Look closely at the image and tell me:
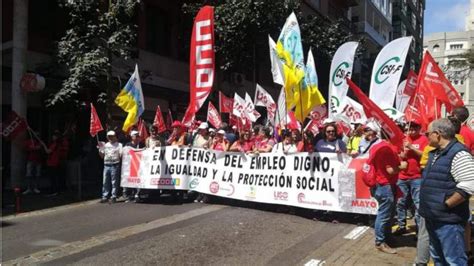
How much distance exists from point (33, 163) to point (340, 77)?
831 cm

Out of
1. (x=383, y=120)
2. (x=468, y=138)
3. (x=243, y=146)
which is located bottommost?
(x=243, y=146)

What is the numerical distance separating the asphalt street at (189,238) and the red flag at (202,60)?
246cm

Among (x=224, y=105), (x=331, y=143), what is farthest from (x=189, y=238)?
(x=224, y=105)

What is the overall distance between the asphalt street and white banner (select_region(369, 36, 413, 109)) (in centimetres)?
243

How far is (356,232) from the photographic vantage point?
8.51 metres

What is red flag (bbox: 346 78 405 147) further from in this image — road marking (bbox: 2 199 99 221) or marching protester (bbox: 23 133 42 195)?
marching protester (bbox: 23 133 42 195)

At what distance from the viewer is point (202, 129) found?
12.1 meters

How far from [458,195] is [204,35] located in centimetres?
807

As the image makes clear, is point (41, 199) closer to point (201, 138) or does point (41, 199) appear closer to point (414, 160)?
point (201, 138)

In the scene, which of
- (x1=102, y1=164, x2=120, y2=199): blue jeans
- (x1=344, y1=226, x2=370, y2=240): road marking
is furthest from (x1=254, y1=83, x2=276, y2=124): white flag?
(x1=344, y1=226, x2=370, y2=240): road marking

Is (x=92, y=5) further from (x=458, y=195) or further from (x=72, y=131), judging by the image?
(x=458, y=195)

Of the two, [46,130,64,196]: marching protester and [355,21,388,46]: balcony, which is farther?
[355,21,388,46]: balcony

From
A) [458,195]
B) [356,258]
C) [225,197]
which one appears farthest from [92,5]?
[458,195]

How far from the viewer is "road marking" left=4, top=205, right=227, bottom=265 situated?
6914 millimetres
